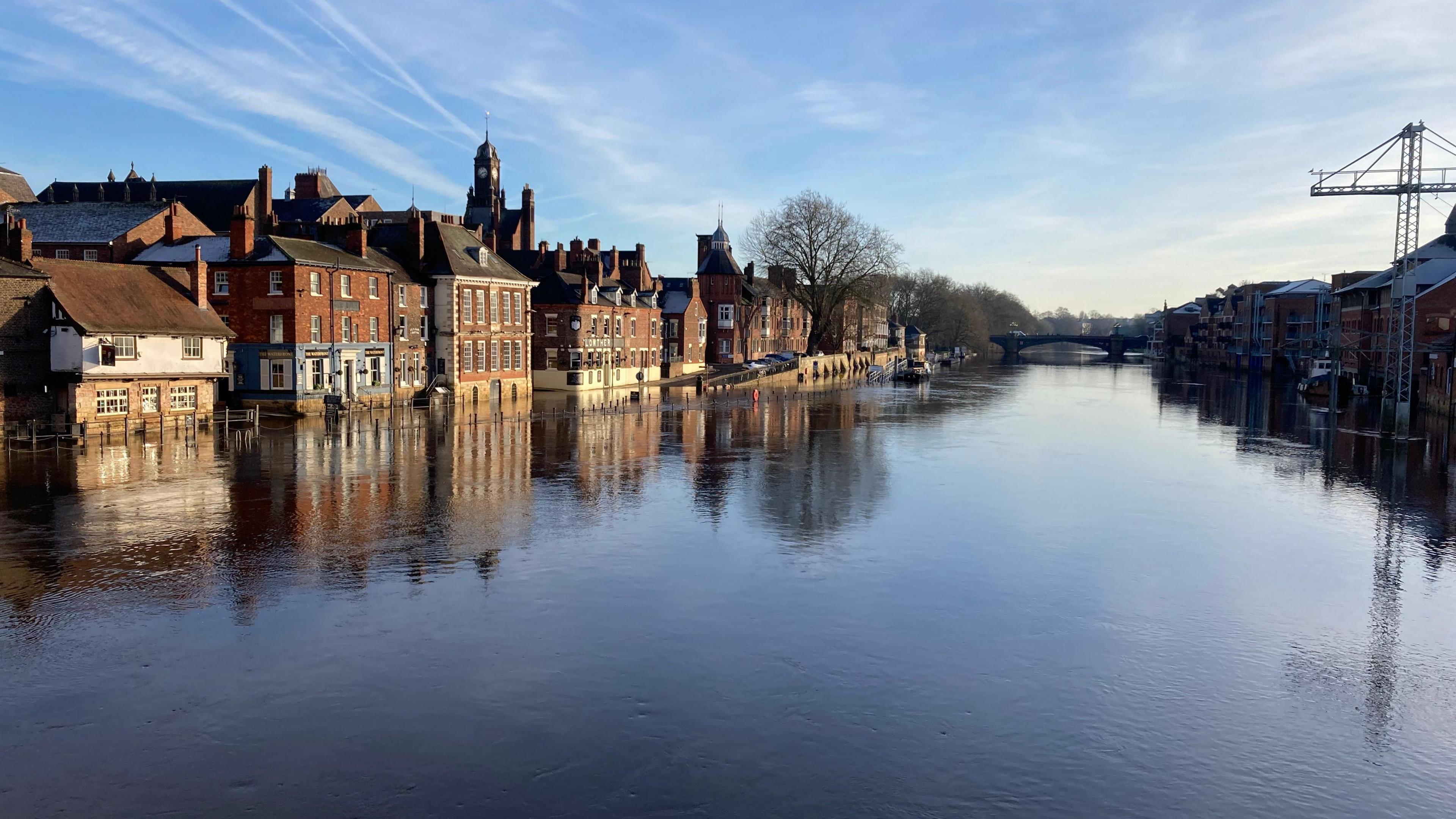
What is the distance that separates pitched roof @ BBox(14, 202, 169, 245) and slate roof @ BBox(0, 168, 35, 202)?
98.6ft

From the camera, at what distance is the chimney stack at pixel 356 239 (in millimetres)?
52344

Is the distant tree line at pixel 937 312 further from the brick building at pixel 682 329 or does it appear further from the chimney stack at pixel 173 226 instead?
the chimney stack at pixel 173 226

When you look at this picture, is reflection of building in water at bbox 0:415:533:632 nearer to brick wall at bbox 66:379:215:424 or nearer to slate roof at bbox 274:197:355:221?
brick wall at bbox 66:379:215:424

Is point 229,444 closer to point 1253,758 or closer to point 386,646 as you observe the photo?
point 386,646

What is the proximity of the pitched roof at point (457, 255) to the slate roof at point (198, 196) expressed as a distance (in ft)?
60.4

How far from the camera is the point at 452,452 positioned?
36625 millimetres

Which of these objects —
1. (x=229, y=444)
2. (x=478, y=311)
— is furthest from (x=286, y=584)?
(x=478, y=311)

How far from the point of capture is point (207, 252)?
159ft

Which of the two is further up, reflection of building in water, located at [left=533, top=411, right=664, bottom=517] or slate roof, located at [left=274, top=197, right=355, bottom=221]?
slate roof, located at [left=274, top=197, right=355, bottom=221]

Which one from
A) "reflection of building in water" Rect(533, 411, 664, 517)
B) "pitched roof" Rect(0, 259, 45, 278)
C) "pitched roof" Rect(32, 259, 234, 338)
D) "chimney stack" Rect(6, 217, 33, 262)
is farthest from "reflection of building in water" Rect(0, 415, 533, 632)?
"chimney stack" Rect(6, 217, 33, 262)

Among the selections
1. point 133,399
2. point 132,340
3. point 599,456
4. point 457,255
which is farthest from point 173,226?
point 599,456

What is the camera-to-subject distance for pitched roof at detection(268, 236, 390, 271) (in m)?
46.9

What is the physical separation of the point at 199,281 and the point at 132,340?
603cm

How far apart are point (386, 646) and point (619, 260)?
2924 inches
